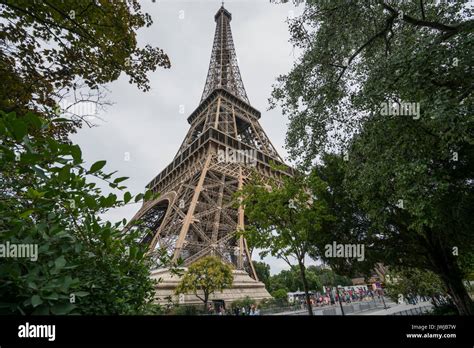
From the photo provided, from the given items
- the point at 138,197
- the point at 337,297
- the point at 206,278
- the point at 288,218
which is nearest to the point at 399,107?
the point at 138,197

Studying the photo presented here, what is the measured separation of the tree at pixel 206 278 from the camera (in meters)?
17.1

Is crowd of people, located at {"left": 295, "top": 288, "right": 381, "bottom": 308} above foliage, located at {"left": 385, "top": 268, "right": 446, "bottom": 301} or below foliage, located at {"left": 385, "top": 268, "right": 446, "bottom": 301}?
below

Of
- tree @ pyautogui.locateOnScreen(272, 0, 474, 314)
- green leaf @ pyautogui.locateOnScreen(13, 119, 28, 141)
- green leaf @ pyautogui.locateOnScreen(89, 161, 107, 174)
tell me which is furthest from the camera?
tree @ pyautogui.locateOnScreen(272, 0, 474, 314)

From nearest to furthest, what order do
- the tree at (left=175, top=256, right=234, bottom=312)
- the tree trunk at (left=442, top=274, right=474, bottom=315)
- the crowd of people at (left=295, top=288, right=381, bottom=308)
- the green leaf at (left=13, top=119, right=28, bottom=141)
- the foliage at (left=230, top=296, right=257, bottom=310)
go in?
the green leaf at (left=13, top=119, right=28, bottom=141)
the tree trunk at (left=442, top=274, right=474, bottom=315)
the tree at (left=175, top=256, right=234, bottom=312)
the foliage at (left=230, top=296, right=257, bottom=310)
the crowd of people at (left=295, top=288, right=381, bottom=308)

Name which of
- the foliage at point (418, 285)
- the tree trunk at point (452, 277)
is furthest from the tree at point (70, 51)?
the foliage at point (418, 285)

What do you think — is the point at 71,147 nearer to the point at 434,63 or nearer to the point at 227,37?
the point at 434,63

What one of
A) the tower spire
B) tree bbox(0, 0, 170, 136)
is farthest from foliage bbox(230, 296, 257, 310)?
the tower spire

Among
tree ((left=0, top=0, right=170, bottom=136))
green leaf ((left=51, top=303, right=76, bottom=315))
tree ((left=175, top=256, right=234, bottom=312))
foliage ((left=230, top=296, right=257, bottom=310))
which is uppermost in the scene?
tree ((left=0, top=0, right=170, bottom=136))

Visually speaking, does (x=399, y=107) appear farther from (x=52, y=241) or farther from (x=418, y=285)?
Result: (x=418, y=285)

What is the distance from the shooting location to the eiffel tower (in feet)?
67.1

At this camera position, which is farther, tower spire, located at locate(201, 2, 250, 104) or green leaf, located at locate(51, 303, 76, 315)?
tower spire, located at locate(201, 2, 250, 104)

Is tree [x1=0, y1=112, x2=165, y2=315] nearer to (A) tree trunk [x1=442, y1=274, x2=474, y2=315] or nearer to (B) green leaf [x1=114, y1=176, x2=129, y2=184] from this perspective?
(B) green leaf [x1=114, y1=176, x2=129, y2=184]

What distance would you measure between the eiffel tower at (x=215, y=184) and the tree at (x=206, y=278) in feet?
4.74

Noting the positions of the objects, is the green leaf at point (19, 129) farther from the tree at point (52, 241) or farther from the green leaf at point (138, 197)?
the green leaf at point (138, 197)
